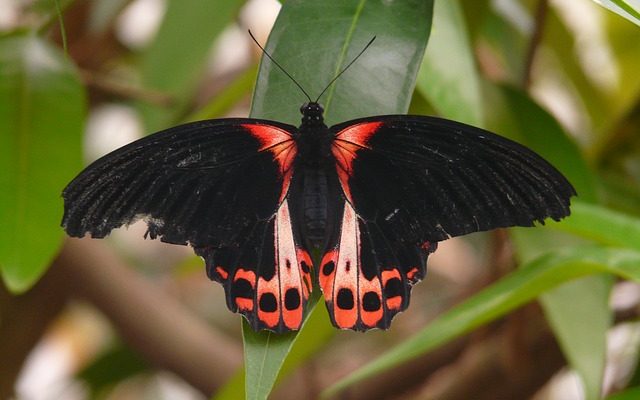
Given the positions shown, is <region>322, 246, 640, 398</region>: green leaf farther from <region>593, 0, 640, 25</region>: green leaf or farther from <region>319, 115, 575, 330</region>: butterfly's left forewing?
<region>593, 0, 640, 25</region>: green leaf

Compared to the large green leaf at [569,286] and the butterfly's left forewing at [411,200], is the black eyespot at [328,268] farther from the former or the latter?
the large green leaf at [569,286]

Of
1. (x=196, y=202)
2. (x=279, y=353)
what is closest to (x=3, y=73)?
(x=196, y=202)

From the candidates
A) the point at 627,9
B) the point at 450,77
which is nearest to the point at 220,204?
the point at 450,77

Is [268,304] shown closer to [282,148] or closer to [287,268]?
[287,268]

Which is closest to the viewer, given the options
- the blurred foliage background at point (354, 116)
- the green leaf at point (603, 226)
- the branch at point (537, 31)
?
the blurred foliage background at point (354, 116)

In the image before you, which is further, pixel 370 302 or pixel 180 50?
pixel 180 50

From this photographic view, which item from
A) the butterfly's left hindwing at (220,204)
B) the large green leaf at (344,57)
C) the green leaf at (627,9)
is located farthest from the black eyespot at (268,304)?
the green leaf at (627,9)

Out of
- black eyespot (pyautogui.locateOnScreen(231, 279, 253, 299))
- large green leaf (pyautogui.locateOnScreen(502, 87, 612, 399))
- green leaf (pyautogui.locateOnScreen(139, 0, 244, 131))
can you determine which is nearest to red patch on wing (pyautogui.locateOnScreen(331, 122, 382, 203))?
black eyespot (pyautogui.locateOnScreen(231, 279, 253, 299))
